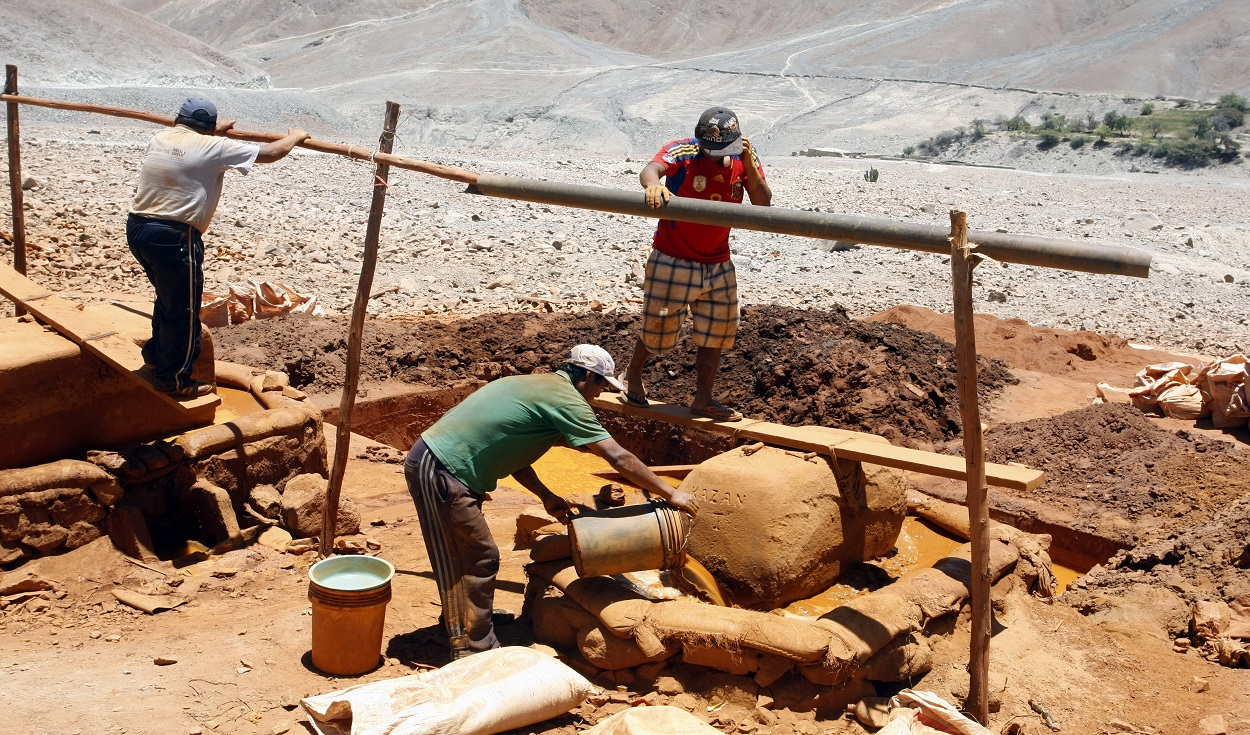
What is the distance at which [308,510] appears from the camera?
20.3 feet

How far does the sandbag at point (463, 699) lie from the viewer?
392 cm

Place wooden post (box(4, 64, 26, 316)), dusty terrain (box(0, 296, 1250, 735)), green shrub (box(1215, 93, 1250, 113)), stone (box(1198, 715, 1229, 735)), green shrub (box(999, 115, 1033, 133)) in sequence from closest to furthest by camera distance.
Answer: dusty terrain (box(0, 296, 1250, 735))
stone (box(1198, 715, 1229, 735))
wooden post (box(4, 64, 26, 316))
green shrub (box(999, 115, 1033, 133))
green shrub (box(1215, 93, 1250, 113))

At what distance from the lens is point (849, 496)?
218 inches

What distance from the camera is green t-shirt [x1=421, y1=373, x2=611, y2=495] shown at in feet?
15.2

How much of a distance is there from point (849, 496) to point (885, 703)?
1.17 m

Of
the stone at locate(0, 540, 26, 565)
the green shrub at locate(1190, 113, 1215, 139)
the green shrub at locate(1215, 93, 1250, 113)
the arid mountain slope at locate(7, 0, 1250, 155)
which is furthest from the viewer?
the arid mountain slope at locate(7, 0, 1250, 155)

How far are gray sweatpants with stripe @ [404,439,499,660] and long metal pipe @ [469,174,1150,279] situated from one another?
149cm

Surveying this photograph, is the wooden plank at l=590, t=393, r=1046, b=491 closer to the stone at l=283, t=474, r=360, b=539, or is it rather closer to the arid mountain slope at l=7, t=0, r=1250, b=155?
the stone at l=283, t=474, r=360, b=539

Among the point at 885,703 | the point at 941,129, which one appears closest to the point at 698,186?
the point at 885,703

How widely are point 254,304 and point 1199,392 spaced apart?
908cm

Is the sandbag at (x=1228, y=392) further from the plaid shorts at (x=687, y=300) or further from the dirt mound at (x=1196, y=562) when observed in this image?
the plaid shorts at (x=687, y=300)

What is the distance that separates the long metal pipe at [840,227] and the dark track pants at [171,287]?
1.51 metres

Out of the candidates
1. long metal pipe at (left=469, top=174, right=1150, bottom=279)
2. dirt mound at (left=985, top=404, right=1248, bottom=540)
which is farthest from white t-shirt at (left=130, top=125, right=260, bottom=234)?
dirt mound at (left=985, top=404, right=1248, bottom=540)

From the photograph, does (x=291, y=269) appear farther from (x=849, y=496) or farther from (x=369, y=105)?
(x=369, y=105)
